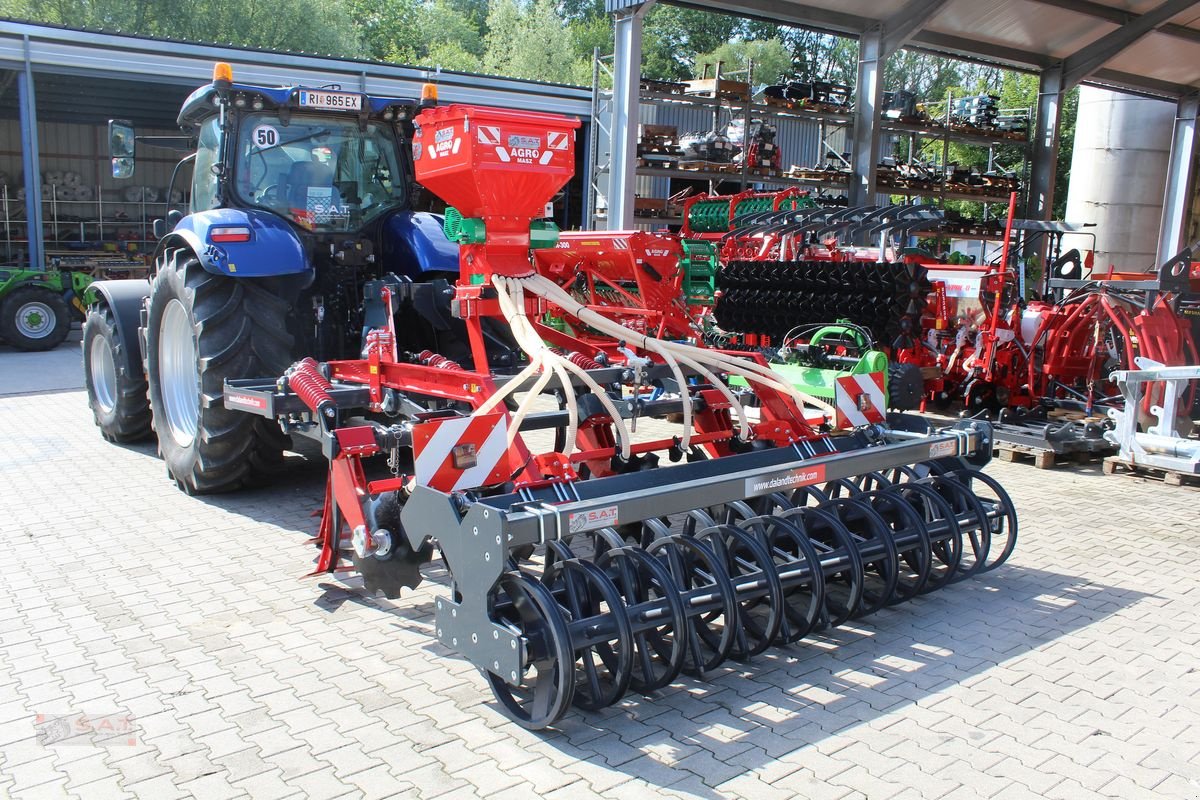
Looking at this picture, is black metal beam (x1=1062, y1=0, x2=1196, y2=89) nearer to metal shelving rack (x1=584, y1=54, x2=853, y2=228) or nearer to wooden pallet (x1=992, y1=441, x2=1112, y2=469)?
metal shelving rack (x1=584, y1=54, x2=853, y2=228)

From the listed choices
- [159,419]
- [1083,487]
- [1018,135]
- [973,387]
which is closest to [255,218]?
[159,419]

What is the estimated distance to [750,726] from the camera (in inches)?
121

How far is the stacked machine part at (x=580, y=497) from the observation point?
305 cm

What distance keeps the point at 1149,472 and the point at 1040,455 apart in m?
0.74

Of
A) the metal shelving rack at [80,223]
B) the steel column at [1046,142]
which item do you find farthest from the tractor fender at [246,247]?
the metal shelving rack at [80,223]

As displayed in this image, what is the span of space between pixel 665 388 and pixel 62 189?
20214 mm

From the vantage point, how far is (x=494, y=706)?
321cm

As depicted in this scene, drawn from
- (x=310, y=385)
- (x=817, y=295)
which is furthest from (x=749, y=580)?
(x=817, y=295)

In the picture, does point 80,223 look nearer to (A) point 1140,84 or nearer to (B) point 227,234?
(B) point 227,234

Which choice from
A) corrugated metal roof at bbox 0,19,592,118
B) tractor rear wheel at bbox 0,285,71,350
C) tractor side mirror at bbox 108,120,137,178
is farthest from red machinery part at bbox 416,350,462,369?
corrugated metal roof at bbox 0,19,592,118

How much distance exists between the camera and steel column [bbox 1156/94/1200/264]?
56.8 feet

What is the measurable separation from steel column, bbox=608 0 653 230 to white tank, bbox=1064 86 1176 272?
1150 centimetres

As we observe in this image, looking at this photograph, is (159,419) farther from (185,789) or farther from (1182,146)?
(1182,146)

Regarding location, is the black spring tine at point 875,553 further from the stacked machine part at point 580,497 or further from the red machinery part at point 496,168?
the red machinery part at point 496,168
